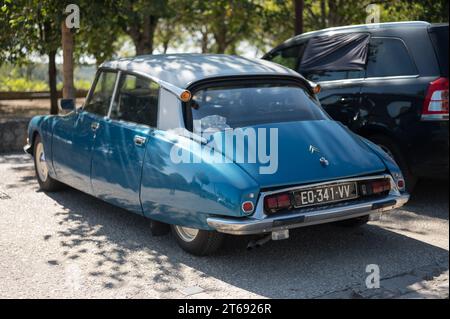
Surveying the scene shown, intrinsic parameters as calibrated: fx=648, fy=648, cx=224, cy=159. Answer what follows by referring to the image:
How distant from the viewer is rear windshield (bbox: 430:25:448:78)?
22.0ft

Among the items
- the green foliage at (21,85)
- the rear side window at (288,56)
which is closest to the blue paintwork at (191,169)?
the rear side window at (288,56)

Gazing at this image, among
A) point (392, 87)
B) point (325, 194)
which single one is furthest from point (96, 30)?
point (325, 194)

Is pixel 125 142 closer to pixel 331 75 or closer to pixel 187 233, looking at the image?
pixel 187 233

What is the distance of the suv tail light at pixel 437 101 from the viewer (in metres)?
6.59

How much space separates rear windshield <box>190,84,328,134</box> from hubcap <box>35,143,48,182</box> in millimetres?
3095

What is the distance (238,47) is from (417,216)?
28.4m

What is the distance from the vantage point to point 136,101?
6.20 meters

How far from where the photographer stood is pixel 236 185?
4.79 metres

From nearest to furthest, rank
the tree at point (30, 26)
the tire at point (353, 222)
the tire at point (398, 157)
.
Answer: the tire at point (353, 222)
the tire at point (398, 157)
the tree at point (30, 26)

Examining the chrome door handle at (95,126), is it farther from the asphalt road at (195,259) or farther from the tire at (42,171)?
the tire at (42,171)

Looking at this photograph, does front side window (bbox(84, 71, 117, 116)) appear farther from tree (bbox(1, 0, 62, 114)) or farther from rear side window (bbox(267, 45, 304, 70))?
tree (bbox(1, 0, 62, 114))

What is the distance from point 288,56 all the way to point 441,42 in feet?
7.89
